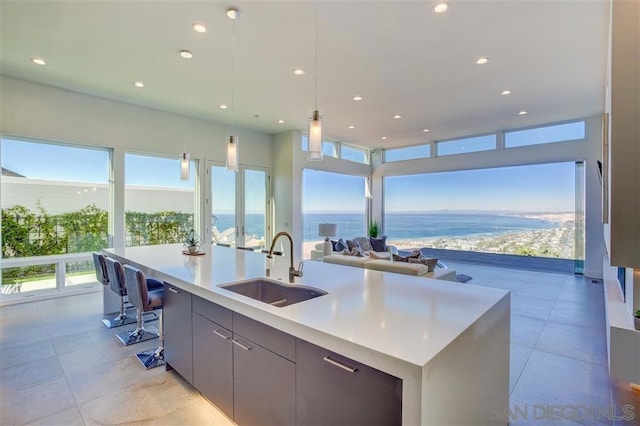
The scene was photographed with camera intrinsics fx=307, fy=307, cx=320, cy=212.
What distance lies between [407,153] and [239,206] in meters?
5.21

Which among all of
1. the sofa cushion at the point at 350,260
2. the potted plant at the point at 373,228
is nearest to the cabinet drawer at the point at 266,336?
the sofa cushion at the point at 350,260

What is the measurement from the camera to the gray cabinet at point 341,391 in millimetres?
1134

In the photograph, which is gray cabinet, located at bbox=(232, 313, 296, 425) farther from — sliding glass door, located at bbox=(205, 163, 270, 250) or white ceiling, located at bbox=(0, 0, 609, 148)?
sliding glass door, located at bbox=(205, 163, 270, 250)

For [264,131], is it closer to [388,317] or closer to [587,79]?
[587,79]

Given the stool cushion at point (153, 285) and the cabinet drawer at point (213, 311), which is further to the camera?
the stool cushion at point (153, 285)

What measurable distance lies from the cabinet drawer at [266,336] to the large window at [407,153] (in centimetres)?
811

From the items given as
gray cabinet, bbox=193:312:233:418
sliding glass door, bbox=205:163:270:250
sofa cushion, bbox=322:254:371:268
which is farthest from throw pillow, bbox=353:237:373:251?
gray cabinet, bbox=193:312:233:418

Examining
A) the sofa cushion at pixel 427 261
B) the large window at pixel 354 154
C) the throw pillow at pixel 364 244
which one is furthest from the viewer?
the large window at pixel 354 154

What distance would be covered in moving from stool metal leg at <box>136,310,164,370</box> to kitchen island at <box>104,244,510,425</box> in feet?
2.67

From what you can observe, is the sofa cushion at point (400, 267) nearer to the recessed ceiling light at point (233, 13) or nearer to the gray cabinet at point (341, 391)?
the gray cabinet at point (341, 391)

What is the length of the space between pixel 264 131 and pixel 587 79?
610 cm

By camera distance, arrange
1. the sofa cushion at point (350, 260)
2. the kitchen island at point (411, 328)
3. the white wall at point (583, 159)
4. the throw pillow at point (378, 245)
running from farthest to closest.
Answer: the throw pillow at point (378, 245), the white wall at point (583, 159), the sofa cushion at point (350, 260), the kitchen island at point (411, 328)

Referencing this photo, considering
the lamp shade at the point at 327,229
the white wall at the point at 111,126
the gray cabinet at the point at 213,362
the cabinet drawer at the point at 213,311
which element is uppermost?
the white wall at the point at 111,126

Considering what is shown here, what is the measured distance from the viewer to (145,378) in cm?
255
